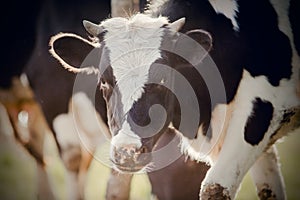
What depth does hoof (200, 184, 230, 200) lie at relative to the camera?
74.2 inches

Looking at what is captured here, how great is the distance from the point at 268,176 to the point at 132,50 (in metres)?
0.61

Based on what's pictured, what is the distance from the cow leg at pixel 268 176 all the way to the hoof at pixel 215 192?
242mm

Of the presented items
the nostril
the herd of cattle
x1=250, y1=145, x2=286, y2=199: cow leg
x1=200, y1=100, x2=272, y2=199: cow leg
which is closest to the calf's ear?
the herd of cattle

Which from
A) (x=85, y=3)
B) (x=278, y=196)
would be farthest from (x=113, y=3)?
(x=278, y=196)

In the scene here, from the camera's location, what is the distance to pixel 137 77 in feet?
5.73

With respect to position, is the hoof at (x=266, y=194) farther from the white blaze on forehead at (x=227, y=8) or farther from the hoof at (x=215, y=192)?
the white blaze on forehead at (x=227, y=8)

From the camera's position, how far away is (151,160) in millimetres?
1836

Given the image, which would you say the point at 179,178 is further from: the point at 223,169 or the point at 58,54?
the point at 58,54

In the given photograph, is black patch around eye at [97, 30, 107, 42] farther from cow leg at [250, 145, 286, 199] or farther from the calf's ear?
cow leg at [250, 145, 286, 199]

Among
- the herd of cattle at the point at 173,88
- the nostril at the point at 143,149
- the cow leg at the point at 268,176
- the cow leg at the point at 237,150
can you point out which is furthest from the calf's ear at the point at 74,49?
the cow leg at the point at 268,176

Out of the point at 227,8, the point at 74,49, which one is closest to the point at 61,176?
the point at 74,49

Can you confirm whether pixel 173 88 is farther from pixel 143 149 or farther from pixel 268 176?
pixel 268 176

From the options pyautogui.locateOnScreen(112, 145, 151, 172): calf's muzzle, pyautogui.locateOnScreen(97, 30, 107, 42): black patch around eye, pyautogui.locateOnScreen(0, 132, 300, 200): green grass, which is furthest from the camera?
pyautogui.locateOnScreen(0, 132, 300, 200): green grass

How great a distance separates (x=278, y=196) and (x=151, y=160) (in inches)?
18.2
